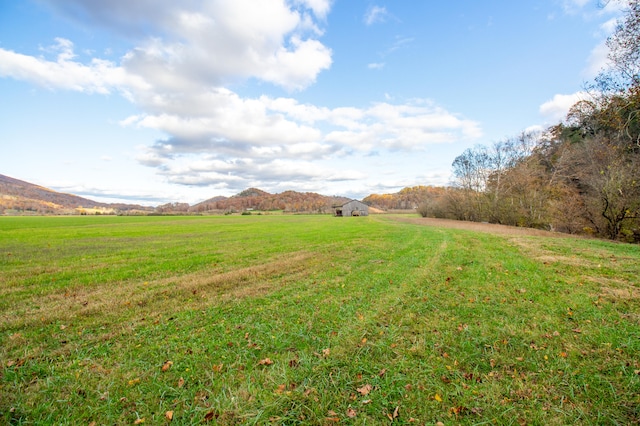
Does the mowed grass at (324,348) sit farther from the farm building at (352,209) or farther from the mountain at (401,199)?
the mountain at (401,199)

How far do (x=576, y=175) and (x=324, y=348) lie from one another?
34.9m

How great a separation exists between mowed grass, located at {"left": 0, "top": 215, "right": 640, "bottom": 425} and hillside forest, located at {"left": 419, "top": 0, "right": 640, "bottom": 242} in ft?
27.7

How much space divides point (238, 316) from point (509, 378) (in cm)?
493

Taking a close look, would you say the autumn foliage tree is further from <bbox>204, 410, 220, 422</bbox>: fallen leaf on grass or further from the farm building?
the farm building

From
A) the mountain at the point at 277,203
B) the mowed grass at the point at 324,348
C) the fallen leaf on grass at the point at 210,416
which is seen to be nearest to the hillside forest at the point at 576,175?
the mowed grass at the point at 324,348

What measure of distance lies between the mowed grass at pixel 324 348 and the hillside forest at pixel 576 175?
8434 millimetres

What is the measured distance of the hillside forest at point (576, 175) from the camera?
37.2 feet

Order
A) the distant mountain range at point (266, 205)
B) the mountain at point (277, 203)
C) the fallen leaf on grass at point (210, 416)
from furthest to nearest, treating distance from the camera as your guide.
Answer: the mountain at point (277, 203)
the distant mountain range at point (266, 205)
the fallen leaf on grass at point (210, 416)

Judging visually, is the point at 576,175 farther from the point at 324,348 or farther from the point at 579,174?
the point at 324,348

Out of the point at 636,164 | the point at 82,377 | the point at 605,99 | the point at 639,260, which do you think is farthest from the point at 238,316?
the point at 636,164

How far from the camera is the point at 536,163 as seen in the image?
33906 millimetres

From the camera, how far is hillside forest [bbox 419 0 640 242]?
11328 millimetres

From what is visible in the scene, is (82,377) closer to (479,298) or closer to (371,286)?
(371,286)

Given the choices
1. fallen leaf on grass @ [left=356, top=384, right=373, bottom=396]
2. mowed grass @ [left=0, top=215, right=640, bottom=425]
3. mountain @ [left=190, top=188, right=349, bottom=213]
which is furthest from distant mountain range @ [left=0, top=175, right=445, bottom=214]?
fallen leaf on grass @ [left=356, top=384, right=373, bottom=396]
